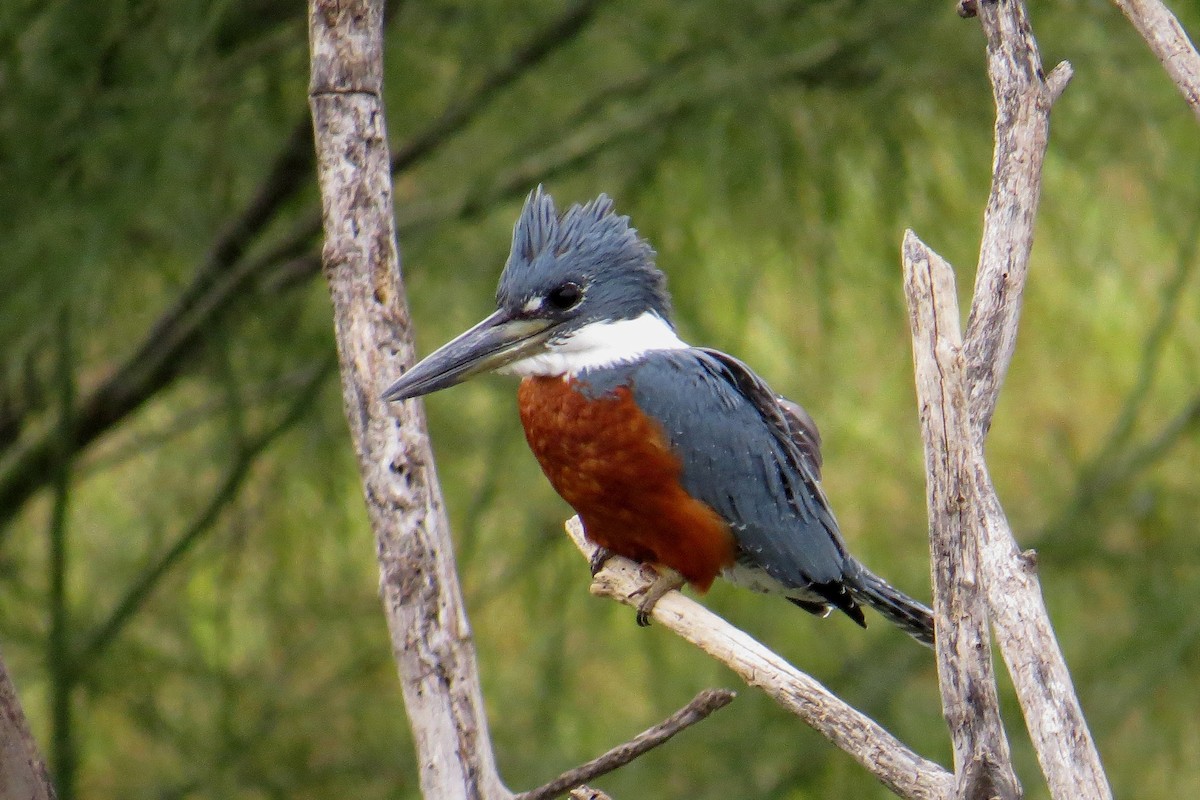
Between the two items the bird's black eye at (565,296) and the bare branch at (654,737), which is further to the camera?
the bird's black eye at (565,296)

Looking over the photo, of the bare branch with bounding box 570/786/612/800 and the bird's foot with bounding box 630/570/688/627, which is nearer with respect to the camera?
the bare branch with bounding box 570/786/612/800

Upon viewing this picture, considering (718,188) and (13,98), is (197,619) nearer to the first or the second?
(13,98)

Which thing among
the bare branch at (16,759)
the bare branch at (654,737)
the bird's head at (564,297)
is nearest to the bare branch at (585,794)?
the bare branch at (654,737)

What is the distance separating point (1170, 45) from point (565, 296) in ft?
3.79

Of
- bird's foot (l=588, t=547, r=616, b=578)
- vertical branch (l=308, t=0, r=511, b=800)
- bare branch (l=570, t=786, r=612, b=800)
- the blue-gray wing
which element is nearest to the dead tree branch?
bare branch (l=570, t=786, r=612, b=800)

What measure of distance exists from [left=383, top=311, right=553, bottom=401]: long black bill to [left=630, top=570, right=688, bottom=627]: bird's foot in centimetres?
49

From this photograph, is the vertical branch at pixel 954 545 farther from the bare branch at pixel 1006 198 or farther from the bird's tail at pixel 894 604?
the bird's tail at pixel 894 604

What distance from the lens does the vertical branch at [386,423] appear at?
5.82 feet

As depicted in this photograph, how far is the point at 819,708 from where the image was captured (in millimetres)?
1720

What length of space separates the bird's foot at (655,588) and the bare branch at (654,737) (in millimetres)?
792

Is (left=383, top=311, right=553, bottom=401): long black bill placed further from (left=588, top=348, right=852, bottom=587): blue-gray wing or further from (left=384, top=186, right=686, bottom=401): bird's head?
(left=588, top=348, right=852, bottom=587): blue-gray wing

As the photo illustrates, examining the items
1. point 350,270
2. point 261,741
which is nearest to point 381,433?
point 350,270

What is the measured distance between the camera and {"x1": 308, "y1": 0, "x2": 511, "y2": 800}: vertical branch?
69.8 inches

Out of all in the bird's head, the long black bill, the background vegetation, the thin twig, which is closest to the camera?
the long black bill
